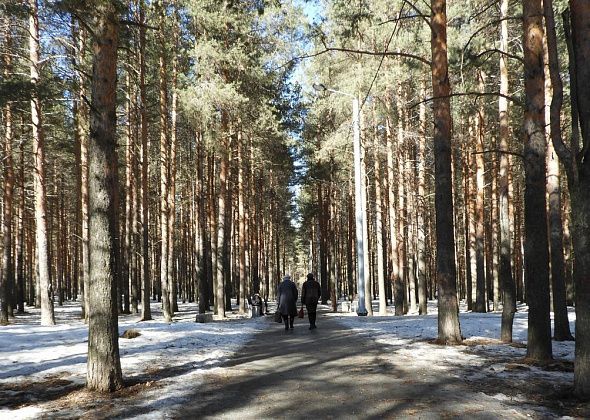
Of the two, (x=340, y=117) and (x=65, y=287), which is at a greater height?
(x=340, y=117)

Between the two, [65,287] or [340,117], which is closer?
[340,117]

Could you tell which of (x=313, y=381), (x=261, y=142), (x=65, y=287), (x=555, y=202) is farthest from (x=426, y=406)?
(x=65, y=287)

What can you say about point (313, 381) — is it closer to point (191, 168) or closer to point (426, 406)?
point (426, 406)

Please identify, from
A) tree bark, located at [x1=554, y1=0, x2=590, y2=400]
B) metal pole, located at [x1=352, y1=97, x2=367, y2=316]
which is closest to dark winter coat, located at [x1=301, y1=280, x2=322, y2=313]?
A: metal pole, located at [x1=352, y1=97, x2=367, y2=316]

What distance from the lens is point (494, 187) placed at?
915 inches

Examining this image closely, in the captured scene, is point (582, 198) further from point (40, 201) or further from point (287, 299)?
point (40, 201)

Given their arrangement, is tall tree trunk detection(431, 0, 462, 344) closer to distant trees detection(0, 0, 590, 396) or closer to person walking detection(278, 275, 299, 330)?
distant trees detection(0, 0, 590, 396)

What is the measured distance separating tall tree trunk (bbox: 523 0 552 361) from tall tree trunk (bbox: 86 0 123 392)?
20.8 ft

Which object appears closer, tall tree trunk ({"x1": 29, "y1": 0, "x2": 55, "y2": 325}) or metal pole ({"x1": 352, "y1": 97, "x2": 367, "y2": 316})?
tall tree trunk ({"x1": 29, "y1": 0, "x2": 55, "y2": 325})

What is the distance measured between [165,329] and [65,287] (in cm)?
3938

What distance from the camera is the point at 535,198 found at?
7.29 metres

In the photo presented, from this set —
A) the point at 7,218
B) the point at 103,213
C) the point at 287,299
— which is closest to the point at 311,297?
the point at 287,299

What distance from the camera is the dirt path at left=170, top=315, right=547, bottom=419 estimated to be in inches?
190

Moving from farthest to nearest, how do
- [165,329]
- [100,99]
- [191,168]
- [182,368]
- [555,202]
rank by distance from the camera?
[191,168] < [165,329] < [555,202] < [182,368] < [100,99]
